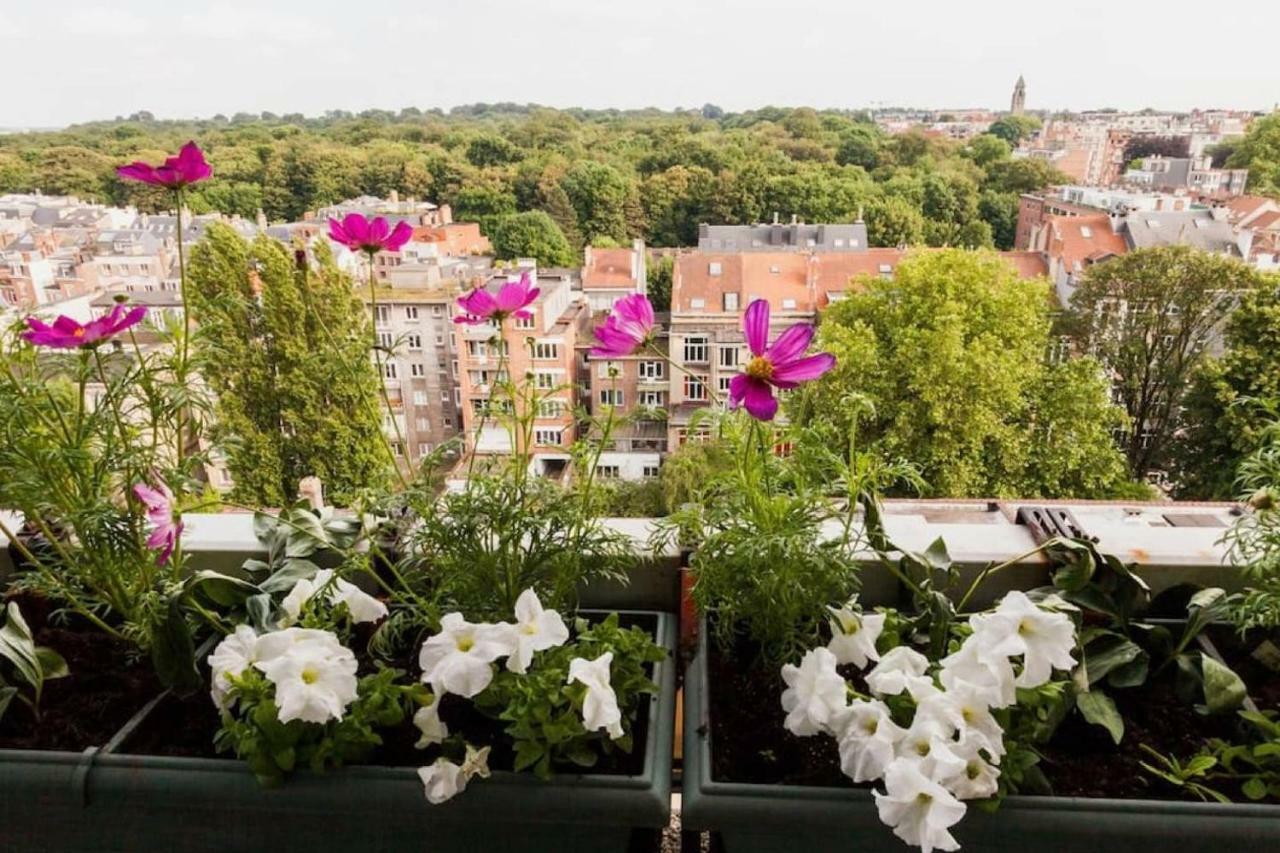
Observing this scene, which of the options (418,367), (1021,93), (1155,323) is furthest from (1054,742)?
(1021,93)

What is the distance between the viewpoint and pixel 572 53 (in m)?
3.54

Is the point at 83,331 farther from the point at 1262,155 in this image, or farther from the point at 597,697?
the point at 1262,155

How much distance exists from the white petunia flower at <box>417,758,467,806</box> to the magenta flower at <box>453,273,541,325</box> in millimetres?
438

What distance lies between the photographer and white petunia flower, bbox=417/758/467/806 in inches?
26.6

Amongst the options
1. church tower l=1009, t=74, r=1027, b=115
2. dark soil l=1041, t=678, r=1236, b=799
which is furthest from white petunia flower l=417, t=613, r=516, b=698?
church tower l=1009, t=74, r=1027, b=115

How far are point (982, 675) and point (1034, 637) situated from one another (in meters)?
0.07

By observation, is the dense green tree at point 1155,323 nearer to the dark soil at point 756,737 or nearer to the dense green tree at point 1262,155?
the dense green tree at point 1262,155

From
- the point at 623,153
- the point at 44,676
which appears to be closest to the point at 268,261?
the point at 44,676

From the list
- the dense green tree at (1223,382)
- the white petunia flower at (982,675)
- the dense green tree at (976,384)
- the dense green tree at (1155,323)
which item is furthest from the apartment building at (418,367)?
the dense green tree at (1155,323)

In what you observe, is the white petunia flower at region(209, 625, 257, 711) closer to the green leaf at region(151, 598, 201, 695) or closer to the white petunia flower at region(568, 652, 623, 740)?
the green leaf at region(151, 598, 201, 695)

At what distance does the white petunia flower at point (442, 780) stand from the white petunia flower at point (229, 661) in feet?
0.66

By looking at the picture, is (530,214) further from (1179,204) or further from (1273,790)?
(1273,790)

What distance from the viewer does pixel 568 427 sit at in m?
0.98

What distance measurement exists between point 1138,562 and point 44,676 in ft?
4.07
